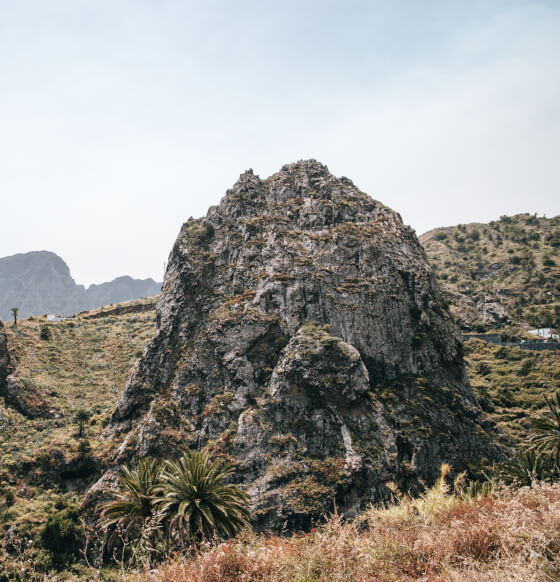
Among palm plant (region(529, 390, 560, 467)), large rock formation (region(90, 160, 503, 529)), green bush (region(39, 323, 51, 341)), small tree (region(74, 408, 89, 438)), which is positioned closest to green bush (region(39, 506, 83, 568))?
large rock formation (region(90, 160, 503, 529))

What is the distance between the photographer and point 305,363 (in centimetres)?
4159

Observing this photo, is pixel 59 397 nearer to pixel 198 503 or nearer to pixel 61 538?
pixel 61 538

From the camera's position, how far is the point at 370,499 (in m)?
35.2

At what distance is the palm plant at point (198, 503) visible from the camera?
1888 centimetres

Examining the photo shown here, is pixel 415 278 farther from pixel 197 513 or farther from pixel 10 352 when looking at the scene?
pixel 10 352

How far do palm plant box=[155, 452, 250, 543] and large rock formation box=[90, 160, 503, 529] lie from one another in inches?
581

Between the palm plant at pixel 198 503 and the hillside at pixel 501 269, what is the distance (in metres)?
97.7

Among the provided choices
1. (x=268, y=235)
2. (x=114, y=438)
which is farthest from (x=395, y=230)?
(x=114, y=438)

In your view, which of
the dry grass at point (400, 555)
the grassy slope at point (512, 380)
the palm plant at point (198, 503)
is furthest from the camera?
the grassy slope at point (512, 380)

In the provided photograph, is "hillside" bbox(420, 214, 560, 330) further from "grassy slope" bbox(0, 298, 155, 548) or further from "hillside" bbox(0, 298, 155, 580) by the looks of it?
"hillside" bbox(0, 298, 155, 580)

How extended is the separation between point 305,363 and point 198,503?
23.8 m

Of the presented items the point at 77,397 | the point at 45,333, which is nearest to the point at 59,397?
the point at 77,397

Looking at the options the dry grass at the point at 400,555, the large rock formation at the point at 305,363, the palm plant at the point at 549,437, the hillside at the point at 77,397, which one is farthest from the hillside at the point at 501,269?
the dry grass at the point at 400,555

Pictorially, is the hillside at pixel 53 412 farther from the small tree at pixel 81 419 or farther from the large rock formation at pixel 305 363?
the large rock formation at pixel 305 363
